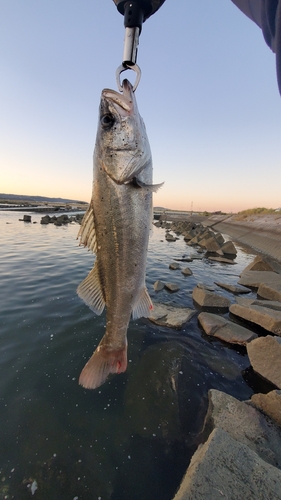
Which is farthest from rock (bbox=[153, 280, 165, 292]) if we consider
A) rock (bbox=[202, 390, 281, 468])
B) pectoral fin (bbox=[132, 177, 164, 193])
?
pectoral fin (bbox=[132, 177, 164, 193])

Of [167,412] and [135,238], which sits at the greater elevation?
[135,238]

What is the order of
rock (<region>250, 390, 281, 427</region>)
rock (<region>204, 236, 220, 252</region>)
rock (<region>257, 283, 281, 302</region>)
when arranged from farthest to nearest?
rock (<region>204, 236, 220, 252</region>) < rock (<region>257, 283, 281, 302</region>) < rock (<region>250, 390, 281, 427</region>)

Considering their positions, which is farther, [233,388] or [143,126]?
[233,388]

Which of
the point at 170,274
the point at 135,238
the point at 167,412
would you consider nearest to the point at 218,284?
the point at 170,274

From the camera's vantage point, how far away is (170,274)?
458 inches

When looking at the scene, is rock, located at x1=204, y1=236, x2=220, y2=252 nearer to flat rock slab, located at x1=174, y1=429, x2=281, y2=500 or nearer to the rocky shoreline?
the rocky shoreline

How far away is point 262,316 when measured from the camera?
5.97 meters

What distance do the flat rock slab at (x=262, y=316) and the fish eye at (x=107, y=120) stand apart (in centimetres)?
596

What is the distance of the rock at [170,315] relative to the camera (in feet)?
20.6

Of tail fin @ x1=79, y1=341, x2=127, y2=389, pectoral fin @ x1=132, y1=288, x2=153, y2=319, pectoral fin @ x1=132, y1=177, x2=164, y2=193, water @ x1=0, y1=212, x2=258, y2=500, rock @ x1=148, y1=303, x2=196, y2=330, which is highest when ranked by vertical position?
pectoral fin @ x1=132, y1=177, x2=164, y2=193

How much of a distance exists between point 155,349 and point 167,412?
1572mm

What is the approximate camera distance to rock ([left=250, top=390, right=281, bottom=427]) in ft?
10.1

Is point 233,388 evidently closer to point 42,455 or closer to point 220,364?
point 220,364

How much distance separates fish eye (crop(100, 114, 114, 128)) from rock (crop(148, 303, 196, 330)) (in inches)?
209
